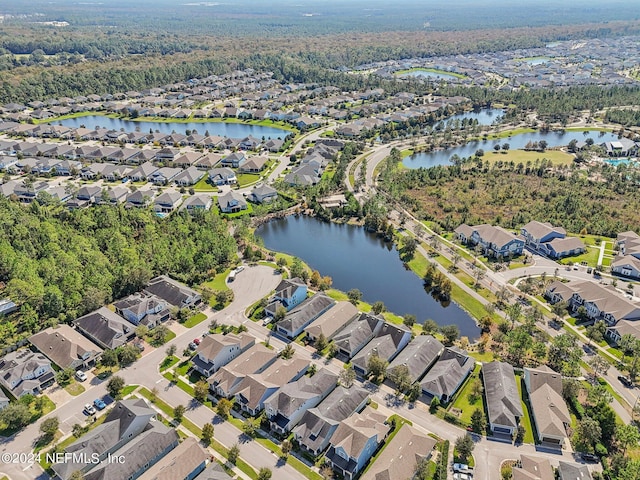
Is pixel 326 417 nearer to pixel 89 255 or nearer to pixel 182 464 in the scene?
pixel 182 464

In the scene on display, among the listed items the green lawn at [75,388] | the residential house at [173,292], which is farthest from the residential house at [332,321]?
the green lawn at [75,388]

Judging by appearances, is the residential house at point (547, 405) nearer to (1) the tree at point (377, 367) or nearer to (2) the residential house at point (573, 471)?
(2) the residential house at point (573, 471)

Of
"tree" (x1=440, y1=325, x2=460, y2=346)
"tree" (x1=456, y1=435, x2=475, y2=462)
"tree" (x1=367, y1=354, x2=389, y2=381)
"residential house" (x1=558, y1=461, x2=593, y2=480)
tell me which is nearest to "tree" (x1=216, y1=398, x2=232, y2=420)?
"tree" (x1=367, y1=354, x2=389, y2=381)

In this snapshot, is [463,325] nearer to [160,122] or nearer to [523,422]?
[523,422]

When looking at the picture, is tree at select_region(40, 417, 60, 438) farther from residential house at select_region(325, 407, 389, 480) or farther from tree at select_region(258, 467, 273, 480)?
residential house at select_region(325, 407, 389, 480)

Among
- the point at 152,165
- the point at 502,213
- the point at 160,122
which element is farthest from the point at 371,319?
the point at 160,122

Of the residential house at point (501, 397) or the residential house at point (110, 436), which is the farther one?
the residential house at point (501, 397)

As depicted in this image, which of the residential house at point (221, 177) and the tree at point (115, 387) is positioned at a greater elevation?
the residential house at point (221, 177)
